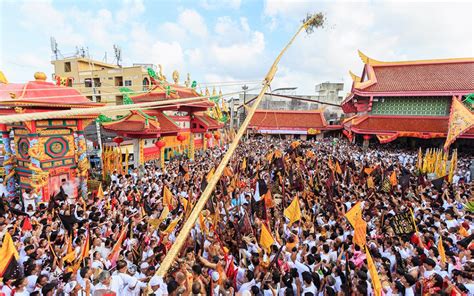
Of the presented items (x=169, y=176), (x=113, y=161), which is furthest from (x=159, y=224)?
(x=113, y=161)

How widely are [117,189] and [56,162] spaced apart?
288 centimetres

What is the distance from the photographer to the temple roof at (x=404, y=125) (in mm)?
19469

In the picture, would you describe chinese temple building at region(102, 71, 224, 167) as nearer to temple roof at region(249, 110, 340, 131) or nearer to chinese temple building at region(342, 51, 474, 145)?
chinese temple building at region(342, 51, 474, 145)

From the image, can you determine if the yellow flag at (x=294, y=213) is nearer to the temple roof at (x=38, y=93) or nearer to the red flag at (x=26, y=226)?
the red flag at (x=26, y=226)

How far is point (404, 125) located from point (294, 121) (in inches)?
595

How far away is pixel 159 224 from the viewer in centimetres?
646

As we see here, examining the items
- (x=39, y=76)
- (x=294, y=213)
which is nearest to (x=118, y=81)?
(x=39, y=76)

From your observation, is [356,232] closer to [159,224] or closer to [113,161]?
[159,224]

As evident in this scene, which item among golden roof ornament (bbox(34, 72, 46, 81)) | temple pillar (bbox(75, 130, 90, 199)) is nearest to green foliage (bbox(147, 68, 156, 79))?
golden roof ornament (bbox(34, 72, 46, 81))

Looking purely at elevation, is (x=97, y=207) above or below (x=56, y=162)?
below

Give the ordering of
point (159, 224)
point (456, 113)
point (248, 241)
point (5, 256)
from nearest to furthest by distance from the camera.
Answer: point (5, 256)
point (248, 241)
point (159, 224)
point (456, 113)

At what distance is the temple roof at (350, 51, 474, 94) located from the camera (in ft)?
65.2

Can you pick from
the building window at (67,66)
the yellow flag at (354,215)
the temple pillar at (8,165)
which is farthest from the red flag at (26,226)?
the building window at (67,66)

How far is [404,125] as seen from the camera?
67.3 ft
